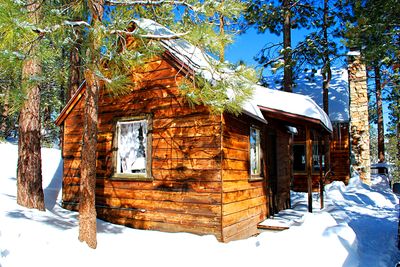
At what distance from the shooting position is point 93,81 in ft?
18.2

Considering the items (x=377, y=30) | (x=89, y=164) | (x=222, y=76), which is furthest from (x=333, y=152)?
(x=89, y=164)

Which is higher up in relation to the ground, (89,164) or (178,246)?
(89,164)

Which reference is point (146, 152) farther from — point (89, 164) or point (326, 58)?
point (326, 58)

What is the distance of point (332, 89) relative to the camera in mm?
18312

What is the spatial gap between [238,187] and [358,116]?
10.2 meters

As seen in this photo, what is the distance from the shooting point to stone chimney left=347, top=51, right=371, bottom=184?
14523 millimetres

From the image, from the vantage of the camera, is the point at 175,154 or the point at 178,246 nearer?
the point at 178,246

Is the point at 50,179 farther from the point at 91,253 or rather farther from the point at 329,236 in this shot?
the point at 329,236

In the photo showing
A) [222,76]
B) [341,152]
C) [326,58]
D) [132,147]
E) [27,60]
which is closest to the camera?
[27,60]

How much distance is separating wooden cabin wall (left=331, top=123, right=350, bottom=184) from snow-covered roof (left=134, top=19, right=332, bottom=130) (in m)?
8.22

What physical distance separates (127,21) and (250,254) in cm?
434

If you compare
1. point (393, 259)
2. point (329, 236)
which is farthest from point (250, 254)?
point (393, 259)

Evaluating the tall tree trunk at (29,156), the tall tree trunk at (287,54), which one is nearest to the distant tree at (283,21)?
the tall tree trunk at (287,54)

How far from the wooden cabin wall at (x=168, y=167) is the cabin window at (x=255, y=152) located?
55 cm
